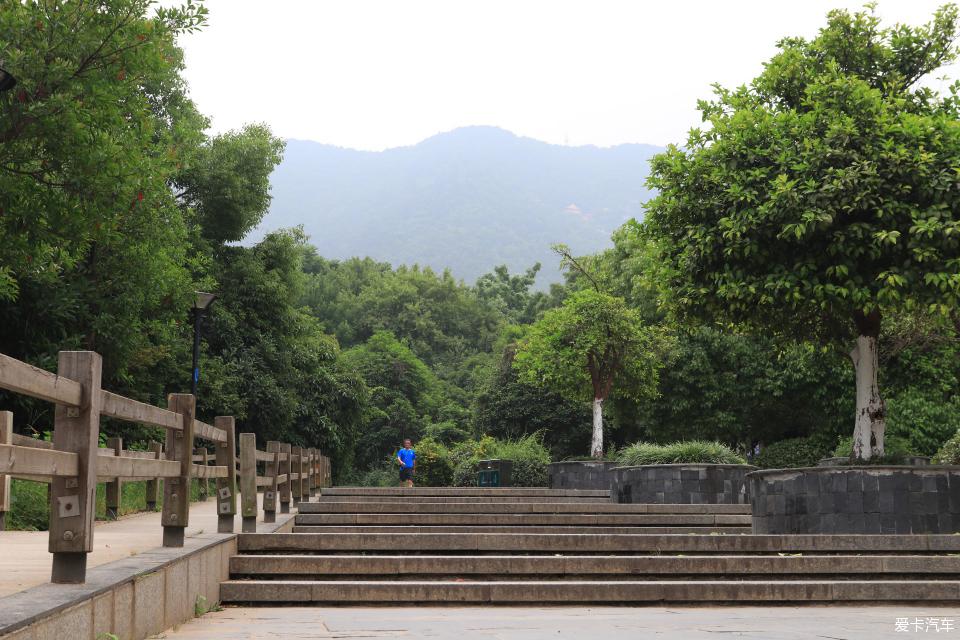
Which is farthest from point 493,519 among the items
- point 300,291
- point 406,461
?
point 300,291

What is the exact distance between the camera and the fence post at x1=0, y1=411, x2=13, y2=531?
721 centimetres

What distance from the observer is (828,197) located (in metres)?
11.6

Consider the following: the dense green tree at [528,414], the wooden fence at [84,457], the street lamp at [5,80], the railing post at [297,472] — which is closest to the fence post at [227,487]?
the wooden fence at [84,457]

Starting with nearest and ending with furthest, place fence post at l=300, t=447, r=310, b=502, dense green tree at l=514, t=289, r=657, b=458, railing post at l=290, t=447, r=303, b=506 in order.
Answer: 1. railing post at l=290, t=447, r=303, b=506
2. fence post at l=300, t=447, r=310, b=502
3. dense green tree at l=514, t=289, r=657, b=458

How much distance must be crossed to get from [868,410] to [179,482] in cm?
945

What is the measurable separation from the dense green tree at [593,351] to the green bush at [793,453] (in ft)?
19.3

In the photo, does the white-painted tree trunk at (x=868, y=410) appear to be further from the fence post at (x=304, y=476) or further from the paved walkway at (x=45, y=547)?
the paved walkway at (x=45, y=547)

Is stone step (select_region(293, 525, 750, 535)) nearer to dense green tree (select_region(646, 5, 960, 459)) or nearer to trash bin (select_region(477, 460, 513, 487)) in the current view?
dense green tree (select_region(646, 5, 960, 459))

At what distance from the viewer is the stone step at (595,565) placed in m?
7.68

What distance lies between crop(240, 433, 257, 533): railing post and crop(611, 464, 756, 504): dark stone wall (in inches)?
375

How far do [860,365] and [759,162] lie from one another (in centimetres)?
311

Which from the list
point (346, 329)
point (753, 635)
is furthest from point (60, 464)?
point (346, 329)

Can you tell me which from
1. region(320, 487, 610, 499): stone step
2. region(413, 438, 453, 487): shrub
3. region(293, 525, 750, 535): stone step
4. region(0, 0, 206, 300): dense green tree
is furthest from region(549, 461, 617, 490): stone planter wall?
region(0, 0, 206, 300): dense green tree

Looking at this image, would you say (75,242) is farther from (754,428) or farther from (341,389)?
(754,428)
